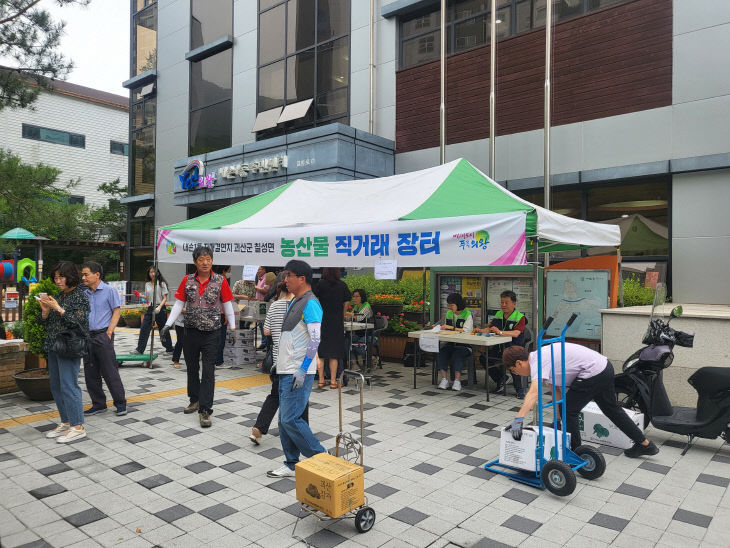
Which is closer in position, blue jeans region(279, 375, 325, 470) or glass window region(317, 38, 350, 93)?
blue jeans region(279, 375, 325, 470)

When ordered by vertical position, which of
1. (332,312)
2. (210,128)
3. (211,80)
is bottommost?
(332,312)

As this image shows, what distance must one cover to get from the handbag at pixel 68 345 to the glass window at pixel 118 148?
3277 centimetres

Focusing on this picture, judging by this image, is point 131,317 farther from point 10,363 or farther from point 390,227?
point 390,227

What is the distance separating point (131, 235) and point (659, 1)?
73.0 feet

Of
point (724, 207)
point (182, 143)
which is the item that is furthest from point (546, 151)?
point (182, 143)

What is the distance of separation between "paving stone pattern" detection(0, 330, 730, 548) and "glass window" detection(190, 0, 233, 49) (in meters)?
17.1

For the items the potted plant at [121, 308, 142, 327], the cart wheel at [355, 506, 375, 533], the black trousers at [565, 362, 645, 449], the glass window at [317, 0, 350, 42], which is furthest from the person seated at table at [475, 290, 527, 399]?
the potted plant at [121, 308, 142, 327]

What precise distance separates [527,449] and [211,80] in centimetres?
1936

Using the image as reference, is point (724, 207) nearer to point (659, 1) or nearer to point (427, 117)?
point (659, 1)

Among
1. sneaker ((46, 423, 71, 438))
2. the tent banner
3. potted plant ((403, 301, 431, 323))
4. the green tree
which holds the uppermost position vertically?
the green tree

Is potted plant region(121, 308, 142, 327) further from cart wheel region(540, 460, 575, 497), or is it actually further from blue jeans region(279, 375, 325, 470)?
cart wheel region(540, 460, 575, 497)

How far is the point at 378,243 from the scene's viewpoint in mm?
6230

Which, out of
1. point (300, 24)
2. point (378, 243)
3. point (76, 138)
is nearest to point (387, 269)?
point (378, 243)

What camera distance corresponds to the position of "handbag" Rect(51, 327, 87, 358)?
495cm
